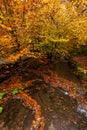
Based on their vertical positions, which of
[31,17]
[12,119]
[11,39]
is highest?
[31,17]

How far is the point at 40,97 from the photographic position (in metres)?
11.4

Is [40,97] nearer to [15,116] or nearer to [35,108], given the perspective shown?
[35,108]

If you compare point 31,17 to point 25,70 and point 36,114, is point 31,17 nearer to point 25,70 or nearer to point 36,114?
point 25,70

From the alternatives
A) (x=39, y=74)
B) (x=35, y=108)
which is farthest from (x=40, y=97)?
(x=39, y=74)

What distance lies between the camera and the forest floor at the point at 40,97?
30.8 ft

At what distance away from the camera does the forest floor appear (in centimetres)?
940

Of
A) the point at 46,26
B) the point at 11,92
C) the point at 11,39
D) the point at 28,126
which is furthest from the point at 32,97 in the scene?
the point at 46,26

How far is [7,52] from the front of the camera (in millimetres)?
11977

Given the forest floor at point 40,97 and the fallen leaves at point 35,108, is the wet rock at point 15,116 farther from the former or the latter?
the fallen leaves at point 35,108

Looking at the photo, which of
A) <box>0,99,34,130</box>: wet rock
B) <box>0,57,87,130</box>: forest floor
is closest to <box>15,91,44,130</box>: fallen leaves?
<box>0,57,87,130</box>: forest floor

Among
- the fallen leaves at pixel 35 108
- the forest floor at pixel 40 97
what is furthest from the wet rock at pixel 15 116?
the fallen leaves at pixel 35 108

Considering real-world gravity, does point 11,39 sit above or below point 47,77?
above

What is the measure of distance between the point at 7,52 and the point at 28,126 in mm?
4730

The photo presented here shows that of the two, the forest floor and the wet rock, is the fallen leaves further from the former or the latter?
the wet rock
